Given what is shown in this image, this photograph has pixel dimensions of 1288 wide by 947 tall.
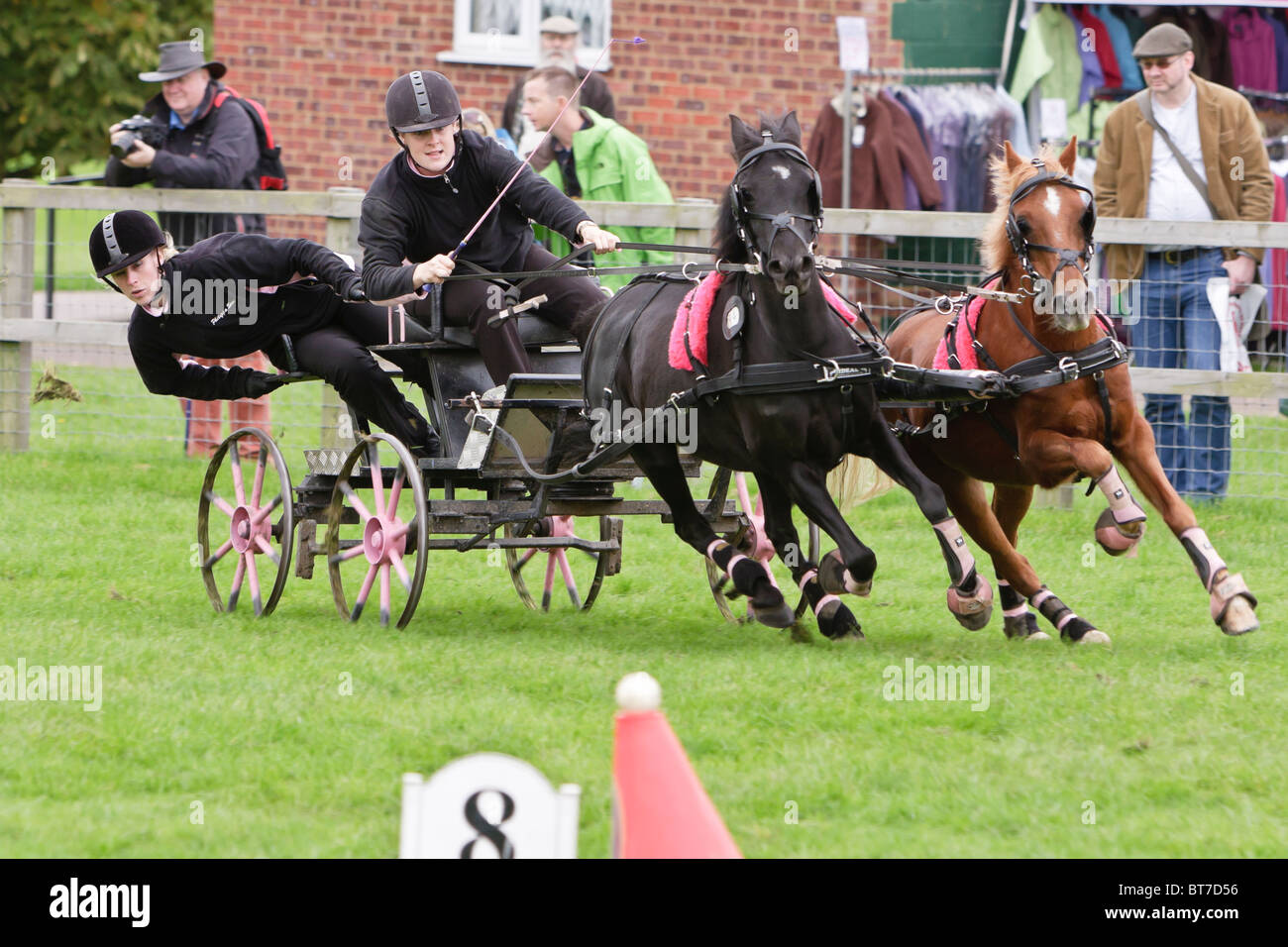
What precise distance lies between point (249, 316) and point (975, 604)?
10.2ft

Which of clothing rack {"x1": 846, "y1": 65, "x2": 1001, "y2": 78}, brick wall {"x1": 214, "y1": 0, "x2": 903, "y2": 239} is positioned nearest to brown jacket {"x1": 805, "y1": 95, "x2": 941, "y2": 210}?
clothing rack {"x1": 846, "y1": 65, "x2": 1001, "y2": 78}

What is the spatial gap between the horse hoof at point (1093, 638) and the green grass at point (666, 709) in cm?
11

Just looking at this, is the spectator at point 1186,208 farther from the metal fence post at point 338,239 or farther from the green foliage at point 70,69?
the green foliage at point 70,69

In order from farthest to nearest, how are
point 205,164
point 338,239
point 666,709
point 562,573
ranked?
point 205,164 < point 338,239 < point 562,573 < point 666,709

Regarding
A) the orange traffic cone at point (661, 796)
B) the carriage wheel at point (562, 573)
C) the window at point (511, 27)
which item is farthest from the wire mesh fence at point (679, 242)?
the orange traffic cone at point (661, 796)

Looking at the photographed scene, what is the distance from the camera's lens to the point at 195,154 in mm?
11047

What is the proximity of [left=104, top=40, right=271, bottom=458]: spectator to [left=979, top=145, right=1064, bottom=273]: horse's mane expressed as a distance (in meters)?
5.30

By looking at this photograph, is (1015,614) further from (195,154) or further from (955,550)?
(195,154)

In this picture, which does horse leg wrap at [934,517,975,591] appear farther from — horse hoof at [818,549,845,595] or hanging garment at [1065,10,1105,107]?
hanging garment at [1065,10,1105,107]

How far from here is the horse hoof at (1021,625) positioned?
7.18 meters

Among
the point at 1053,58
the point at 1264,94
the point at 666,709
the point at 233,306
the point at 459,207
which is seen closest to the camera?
the point at 666,709

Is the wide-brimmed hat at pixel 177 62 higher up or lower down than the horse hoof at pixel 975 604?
higher up

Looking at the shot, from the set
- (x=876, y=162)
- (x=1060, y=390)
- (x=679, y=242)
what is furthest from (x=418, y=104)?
(x=876, y=162)
